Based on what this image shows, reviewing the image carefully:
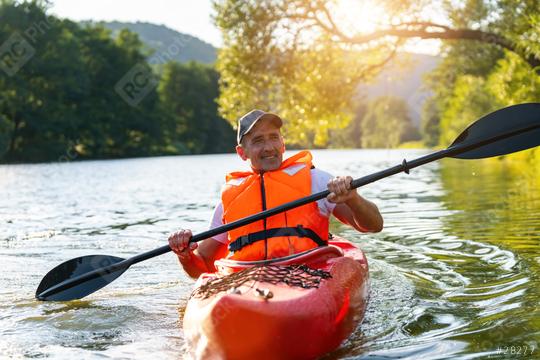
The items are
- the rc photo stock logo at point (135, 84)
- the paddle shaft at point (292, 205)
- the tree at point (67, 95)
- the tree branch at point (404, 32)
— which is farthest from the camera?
the rc photo stock logo at point (135, 84)

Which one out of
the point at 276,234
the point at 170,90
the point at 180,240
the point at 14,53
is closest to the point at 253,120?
the point at 276,234

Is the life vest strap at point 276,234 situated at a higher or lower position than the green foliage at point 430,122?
lower

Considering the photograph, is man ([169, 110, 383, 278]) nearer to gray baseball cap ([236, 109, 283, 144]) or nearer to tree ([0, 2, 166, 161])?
gray baseball cap ([236, 109, 283, 144])

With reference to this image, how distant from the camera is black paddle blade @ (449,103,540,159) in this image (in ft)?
16.1

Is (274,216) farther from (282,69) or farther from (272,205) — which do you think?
(282,69)

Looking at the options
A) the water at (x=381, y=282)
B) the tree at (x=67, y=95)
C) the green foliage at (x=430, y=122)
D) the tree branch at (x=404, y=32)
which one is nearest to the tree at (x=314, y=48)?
the tree branch at (x=404, y=32)

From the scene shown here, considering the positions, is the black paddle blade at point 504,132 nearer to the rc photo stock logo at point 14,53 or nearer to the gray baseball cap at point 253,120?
the gray baseball cap at point 253,120

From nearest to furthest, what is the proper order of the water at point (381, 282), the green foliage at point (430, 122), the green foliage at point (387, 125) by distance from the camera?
the water at point (381, 282) → the green foliage at point (430, 122) → the green foliage at point (387, 125)

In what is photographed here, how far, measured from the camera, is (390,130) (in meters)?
109

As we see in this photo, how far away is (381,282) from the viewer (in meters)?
5.57

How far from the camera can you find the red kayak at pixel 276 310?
3.20 meters

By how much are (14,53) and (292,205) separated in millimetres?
40143

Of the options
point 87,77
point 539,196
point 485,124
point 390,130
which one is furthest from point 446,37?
point 390,130

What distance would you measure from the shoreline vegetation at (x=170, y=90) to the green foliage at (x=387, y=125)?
2741 cm
